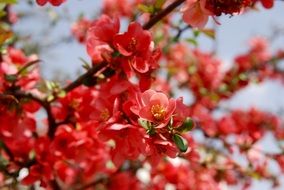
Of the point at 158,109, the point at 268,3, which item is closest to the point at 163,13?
the point at 268,3

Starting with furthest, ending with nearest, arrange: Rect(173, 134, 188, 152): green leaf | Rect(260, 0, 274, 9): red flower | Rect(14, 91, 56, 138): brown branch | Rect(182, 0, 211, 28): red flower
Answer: Rect(14, 91, 56, 138): brown branch → Rect(260, 0, 274, 9): red flower → Rect(182, 0, 211, 28): red flower → Rect(173, 134, 188, 152): green leaf

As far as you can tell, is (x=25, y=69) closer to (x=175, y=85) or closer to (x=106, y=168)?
(x=106, y=168)

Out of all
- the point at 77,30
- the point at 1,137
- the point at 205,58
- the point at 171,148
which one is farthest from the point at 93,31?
the point at 205,58

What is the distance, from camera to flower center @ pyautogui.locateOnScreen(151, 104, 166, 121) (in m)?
1.25

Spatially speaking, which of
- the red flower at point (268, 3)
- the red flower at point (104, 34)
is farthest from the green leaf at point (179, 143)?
the red flower at point (268, 3)

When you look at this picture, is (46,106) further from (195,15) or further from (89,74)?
(195,15)

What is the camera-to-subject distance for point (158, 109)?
1.26 meters

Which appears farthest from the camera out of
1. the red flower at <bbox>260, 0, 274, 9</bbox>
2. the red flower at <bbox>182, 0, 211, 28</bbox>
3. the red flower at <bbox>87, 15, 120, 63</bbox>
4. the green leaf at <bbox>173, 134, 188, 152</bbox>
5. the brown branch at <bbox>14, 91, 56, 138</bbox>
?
the brown branch at <bbox>14, 91, 56, 138</bbox>

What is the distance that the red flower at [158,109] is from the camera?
125cm

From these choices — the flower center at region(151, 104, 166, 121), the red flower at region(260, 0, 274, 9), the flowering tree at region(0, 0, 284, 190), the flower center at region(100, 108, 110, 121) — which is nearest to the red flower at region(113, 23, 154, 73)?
the flowering tree at region(0, 0, 284, 190)

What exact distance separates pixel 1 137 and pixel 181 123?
106cm

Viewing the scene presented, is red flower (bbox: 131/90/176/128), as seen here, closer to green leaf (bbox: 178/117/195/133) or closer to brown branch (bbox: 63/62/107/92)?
green leaf (bbox: 178/117/195/133)

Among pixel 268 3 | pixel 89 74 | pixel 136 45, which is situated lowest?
pixel 268 3

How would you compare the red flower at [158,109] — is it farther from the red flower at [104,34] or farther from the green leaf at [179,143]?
the red flower at [104,34]
